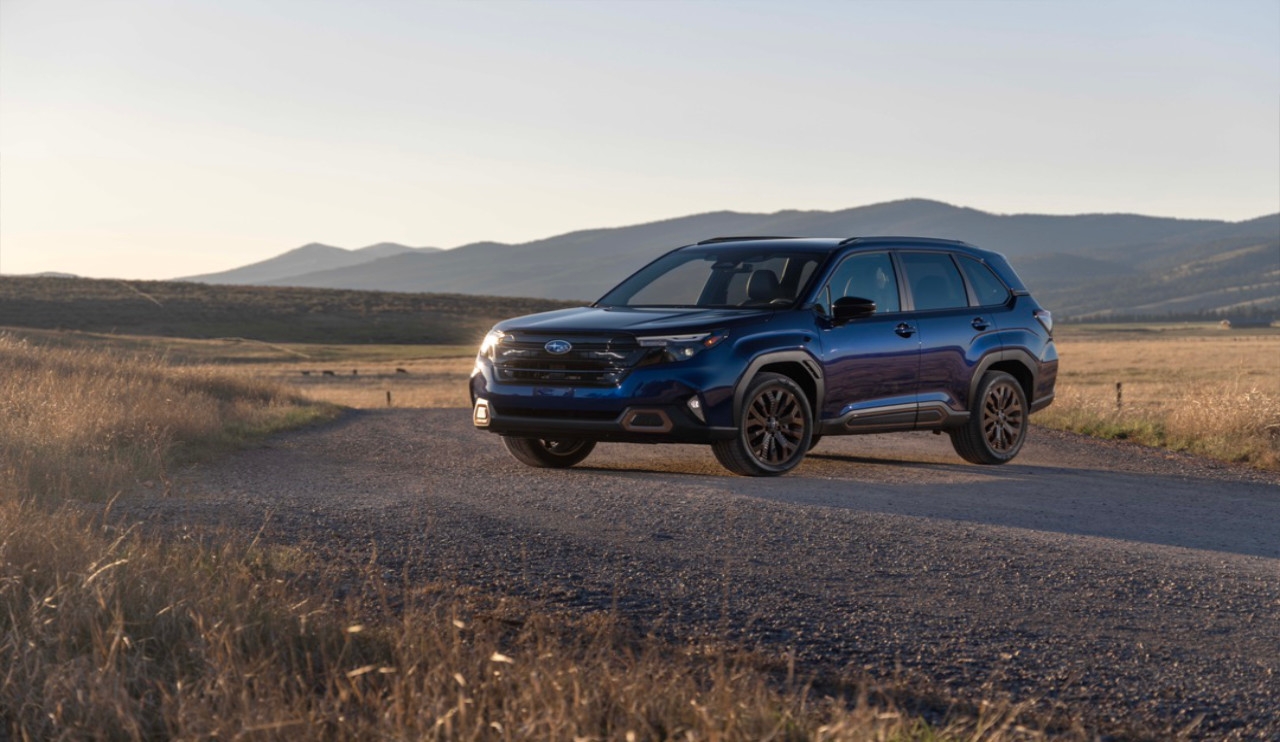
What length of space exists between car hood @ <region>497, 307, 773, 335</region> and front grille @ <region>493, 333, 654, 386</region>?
66 mm

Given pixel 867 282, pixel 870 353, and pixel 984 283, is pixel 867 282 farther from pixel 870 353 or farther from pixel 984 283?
pixel 984 283

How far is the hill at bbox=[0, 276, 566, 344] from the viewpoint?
10219 cm

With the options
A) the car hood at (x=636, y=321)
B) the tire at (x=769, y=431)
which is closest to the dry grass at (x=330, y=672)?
the car hood at (x=636, y=321)

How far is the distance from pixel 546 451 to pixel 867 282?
3008 millimetres

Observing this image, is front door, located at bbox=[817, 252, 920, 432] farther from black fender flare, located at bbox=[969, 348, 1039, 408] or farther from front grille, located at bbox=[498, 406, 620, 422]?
front grille, located at bbox=[498, 406, 620, 422]

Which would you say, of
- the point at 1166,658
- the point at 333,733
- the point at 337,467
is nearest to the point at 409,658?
the point at 333,733

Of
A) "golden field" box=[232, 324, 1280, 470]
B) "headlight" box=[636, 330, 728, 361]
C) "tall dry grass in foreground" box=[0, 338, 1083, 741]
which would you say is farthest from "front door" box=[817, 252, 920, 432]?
"tall dry grass in foreground" box=[0, 338, 1083, 741]

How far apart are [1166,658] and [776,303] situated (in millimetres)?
5859

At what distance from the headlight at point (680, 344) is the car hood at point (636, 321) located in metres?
0.05

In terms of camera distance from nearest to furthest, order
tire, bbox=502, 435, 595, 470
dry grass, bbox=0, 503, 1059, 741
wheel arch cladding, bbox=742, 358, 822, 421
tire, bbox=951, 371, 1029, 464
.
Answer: dry grass, bbox=0, 503, 1059, 741
wheel arch cladding, bbox=742, 358, 822, 421
tire, bbox=502, 435, 595, 470
tire, bbox=951, 371, 1029, 464

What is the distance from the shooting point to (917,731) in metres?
4.28

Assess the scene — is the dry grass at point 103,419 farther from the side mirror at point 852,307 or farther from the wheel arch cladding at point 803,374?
the side mirror at point 852,307

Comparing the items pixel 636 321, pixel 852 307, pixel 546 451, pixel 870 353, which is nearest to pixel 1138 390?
pixel 870 353

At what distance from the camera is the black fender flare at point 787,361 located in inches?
410
